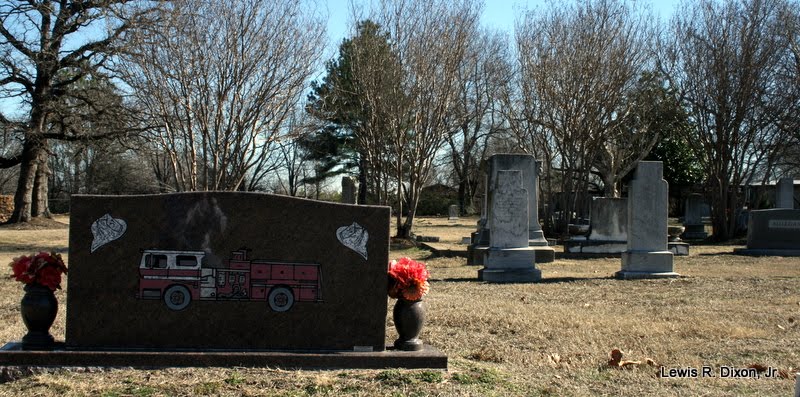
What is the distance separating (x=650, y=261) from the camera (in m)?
15.1

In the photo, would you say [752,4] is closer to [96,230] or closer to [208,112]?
[208,112]

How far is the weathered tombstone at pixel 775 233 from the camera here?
69.6ft

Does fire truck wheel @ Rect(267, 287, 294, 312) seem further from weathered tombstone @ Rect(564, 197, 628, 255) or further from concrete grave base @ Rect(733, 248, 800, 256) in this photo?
concrete grave base @ Rect(733, 248, 800, 256)

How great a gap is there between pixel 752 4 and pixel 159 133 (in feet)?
64.7

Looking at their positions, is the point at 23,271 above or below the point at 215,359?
above

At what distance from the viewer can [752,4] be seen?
1027 inches

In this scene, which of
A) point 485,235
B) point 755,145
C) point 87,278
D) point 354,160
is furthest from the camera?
point 354,160

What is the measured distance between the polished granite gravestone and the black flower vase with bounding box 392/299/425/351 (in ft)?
0.44

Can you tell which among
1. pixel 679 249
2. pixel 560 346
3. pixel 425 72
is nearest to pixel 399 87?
pixel 425 72

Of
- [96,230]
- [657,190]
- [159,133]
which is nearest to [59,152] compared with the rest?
[159,133]

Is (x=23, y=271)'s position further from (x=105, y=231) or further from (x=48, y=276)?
(x=105, y=231)

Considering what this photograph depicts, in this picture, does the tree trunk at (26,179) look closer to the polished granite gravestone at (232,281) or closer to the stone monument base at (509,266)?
the stone monument base at (509,266)

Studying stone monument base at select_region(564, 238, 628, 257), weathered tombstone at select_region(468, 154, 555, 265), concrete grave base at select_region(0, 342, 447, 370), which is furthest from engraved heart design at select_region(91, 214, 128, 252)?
stone monument base at select_region(564, 238, 628, 257)

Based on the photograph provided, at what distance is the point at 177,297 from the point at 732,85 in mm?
→ 24294
